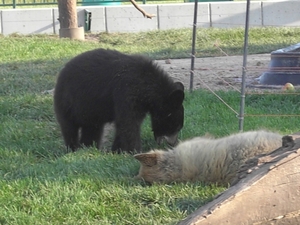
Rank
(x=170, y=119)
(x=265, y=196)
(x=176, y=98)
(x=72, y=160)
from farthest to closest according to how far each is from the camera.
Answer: (x=170, y=119)
(x=176, y=98)
(x=72, y=160)
(x=265, y=196)

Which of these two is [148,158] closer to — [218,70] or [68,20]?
[218,70]

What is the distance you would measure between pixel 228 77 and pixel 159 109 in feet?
Answer: 12.3

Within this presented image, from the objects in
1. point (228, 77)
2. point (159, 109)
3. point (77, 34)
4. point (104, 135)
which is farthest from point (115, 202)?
point (77, 34)

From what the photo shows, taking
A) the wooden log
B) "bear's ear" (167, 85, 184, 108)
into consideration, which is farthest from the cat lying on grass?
"bear's ear" (167, 85, 184, 108)

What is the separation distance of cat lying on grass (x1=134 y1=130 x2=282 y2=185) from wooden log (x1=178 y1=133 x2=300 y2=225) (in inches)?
42.3

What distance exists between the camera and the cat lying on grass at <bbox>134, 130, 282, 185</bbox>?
5.14 m

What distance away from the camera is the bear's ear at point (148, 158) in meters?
5.07

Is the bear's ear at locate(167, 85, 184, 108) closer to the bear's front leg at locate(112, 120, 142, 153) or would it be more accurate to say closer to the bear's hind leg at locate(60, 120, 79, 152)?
the bear's front leg at locate(112, 120, 142, 153)

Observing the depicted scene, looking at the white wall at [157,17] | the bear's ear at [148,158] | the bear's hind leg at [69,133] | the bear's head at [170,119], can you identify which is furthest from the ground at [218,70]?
the white wall at [157,17]

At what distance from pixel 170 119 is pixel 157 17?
1078 cm

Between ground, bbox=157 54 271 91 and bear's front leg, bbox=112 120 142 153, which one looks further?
ground, bbox=157 54 271 91

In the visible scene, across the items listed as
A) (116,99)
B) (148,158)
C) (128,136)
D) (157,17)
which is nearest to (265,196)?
(148,158)

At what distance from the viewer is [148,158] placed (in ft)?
16.8

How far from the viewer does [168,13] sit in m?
17.4
